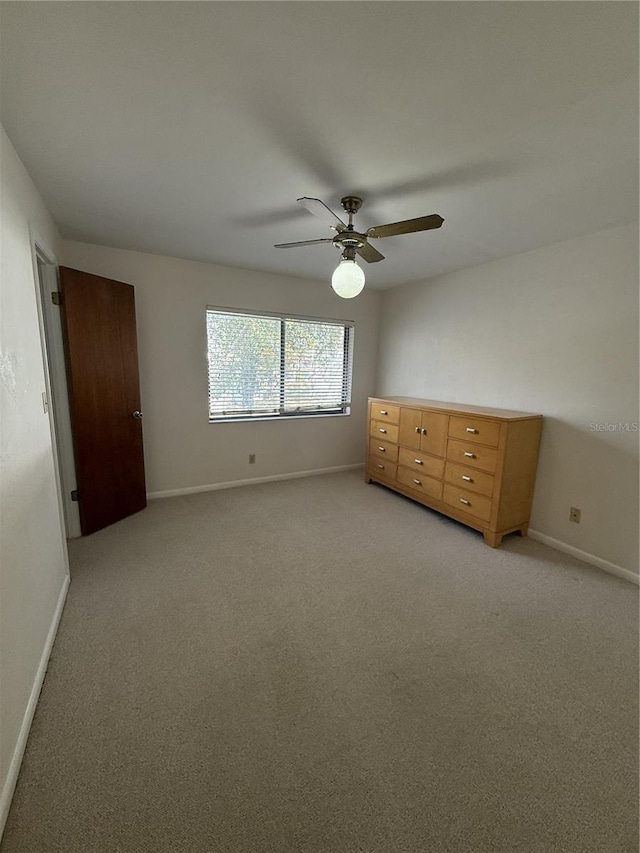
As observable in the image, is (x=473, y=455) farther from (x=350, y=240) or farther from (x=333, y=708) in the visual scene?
(x=333, y=708)

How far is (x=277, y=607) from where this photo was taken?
205 centimetres

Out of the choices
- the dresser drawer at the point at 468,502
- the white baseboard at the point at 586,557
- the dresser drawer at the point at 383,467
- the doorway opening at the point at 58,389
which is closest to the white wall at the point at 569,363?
the white baseboard at the point at 586,557

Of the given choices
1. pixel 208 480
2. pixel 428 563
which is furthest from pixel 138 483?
pixel 428 563

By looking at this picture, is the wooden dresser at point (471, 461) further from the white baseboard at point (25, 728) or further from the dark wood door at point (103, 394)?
the white baseboard at point (25, 728)

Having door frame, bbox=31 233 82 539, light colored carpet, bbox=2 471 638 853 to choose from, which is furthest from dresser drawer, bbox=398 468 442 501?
door frame, bbox=31 233 82 539

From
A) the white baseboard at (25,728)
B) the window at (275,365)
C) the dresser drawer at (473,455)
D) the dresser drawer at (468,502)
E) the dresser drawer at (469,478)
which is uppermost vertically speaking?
the window at (275,365)

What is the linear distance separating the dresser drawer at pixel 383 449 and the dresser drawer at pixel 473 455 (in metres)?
0.72

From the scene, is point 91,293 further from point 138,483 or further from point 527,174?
point 527,174

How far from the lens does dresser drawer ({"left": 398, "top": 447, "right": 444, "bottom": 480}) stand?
3.21 meters

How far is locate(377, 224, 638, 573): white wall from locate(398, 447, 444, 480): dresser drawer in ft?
2.48

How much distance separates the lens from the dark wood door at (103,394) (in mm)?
2639

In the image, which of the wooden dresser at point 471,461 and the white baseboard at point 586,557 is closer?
the white baseboard at point 586,557

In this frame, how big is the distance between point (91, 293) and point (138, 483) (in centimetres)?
166

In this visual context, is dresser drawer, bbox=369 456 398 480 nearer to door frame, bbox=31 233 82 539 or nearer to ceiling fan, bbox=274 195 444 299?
ceiling fan, bbox=274 195 444 299
